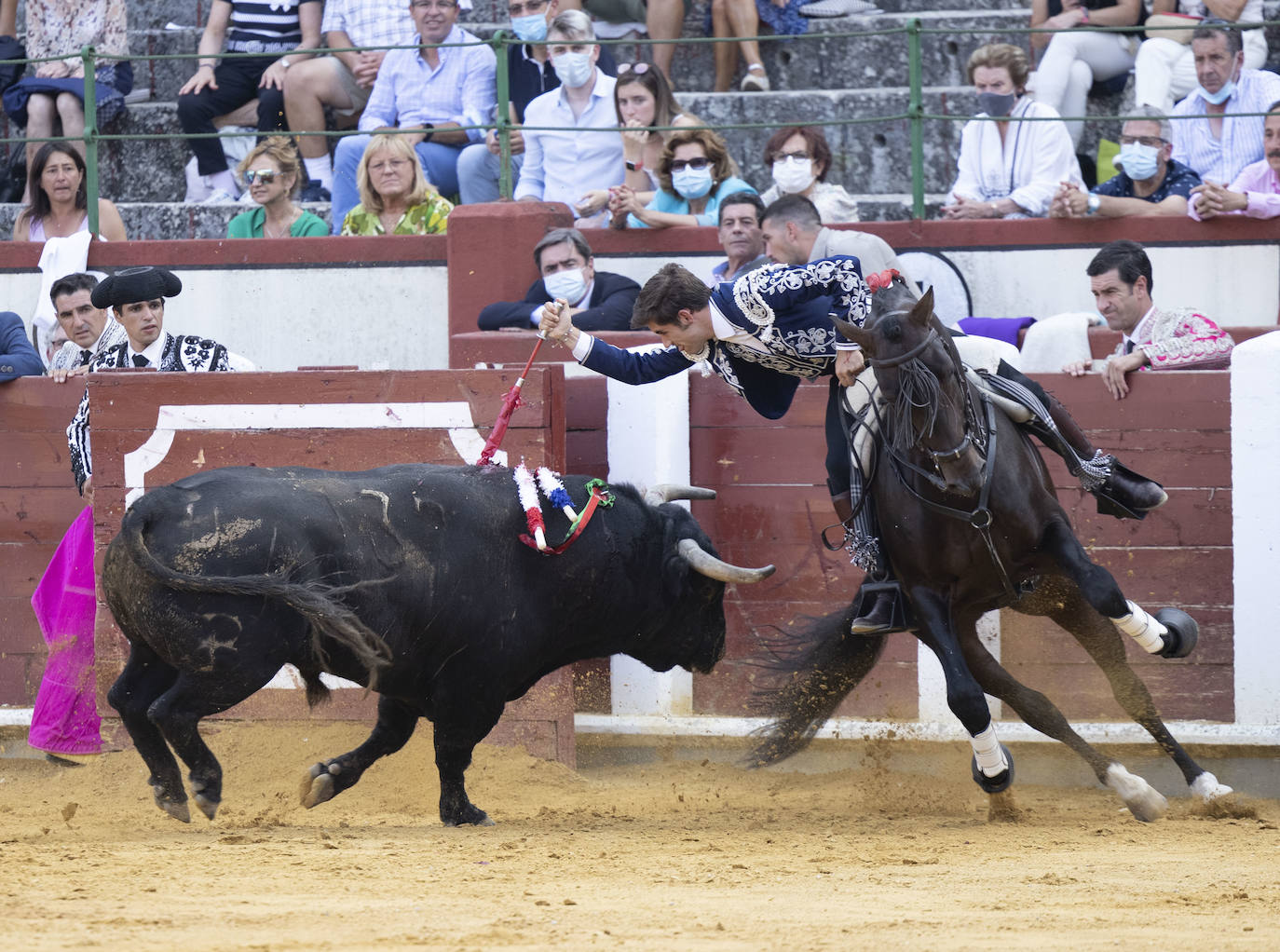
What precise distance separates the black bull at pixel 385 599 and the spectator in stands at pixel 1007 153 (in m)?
3.01

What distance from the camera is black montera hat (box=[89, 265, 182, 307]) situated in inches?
237

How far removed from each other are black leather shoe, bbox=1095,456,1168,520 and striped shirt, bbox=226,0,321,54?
Result: 5789 mm

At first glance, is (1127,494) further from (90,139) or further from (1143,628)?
(90,139)

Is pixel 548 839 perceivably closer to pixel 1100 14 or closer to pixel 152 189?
pixel 1100 14

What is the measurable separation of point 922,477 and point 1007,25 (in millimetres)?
5369

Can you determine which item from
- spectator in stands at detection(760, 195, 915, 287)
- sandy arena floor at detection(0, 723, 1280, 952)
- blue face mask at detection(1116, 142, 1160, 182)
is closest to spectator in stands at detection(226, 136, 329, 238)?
spectator in stands at detection(760, 195, 915, 287)

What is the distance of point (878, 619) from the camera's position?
502cm

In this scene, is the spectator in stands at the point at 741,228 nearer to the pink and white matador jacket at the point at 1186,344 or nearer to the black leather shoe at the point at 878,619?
the pink and white matador jacket at the point at 1186,344

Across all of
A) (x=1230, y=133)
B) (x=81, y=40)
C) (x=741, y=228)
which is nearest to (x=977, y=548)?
(x=741, y=228)

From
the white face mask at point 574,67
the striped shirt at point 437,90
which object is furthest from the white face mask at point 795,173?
the striped shirt at point 437,90

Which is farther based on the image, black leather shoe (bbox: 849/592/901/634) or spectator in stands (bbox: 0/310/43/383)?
spectator in stands (bbox: 0/310/43/383)

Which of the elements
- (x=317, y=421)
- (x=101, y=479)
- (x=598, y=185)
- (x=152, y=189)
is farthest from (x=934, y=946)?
(x=152, y=189)

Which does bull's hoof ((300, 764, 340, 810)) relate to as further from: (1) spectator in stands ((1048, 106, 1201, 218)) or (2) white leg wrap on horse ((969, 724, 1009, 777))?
(1) spectator in stands ((1048, 106, 1201, 218))

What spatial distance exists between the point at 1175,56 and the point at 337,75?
14.1 feet
